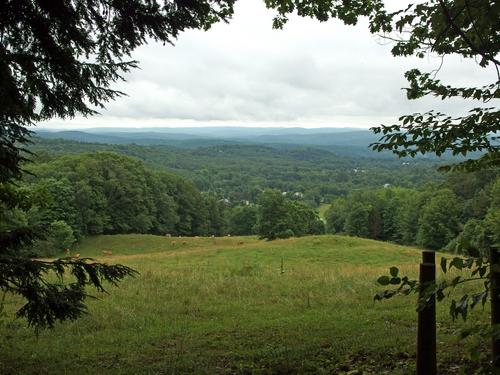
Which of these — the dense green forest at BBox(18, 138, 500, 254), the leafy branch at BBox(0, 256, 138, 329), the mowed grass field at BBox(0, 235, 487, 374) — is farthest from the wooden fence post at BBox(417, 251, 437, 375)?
the dense green forest at BBox(18, 138, 500, 254)

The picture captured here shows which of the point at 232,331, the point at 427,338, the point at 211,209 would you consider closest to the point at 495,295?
the point at 427,338

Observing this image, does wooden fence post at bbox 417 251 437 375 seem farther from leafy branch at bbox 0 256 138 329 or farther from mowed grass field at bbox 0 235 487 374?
leafy branch at bbox 0 256 138 329

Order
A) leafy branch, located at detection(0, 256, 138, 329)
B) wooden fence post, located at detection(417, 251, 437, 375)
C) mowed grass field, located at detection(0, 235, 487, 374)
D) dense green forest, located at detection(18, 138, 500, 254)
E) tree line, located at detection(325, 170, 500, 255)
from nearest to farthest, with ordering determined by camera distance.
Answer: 1. wooden fence post, located at detection(417, 251, 437, 375)
2. leafy branch, located at detection(0, 256, 138, 329)
3. mowed grass field, located at detection(0, 235, 487, 374)
4. dense green forest, located at detection(18, 138, 500, 254)
5. tree line, located at detection(325, 170, 500, 255)

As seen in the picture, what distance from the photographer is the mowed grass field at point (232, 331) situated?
5703 millimetres

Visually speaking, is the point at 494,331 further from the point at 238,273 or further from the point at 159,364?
the point at 238,273

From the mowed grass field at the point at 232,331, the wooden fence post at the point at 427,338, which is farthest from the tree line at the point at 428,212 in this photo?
the wooden fence post at the point at 427,338

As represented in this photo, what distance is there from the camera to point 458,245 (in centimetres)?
209

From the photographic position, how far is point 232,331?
785 cm

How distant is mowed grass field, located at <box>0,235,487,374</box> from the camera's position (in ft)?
18.7

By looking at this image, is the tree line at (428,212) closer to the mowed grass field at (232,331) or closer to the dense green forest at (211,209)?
the dense green forest at (211,209)

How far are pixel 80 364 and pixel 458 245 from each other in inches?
220

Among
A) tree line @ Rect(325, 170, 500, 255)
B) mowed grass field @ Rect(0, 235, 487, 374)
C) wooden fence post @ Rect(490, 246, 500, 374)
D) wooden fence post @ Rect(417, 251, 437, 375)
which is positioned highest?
wooden fence post @ Rect(490, 246, 500, 374)

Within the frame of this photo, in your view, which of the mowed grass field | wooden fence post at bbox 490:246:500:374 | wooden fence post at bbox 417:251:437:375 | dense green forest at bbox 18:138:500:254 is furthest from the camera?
dense green forest at bbox 18:138:500:254

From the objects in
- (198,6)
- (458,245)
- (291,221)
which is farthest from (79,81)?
(291,221)
